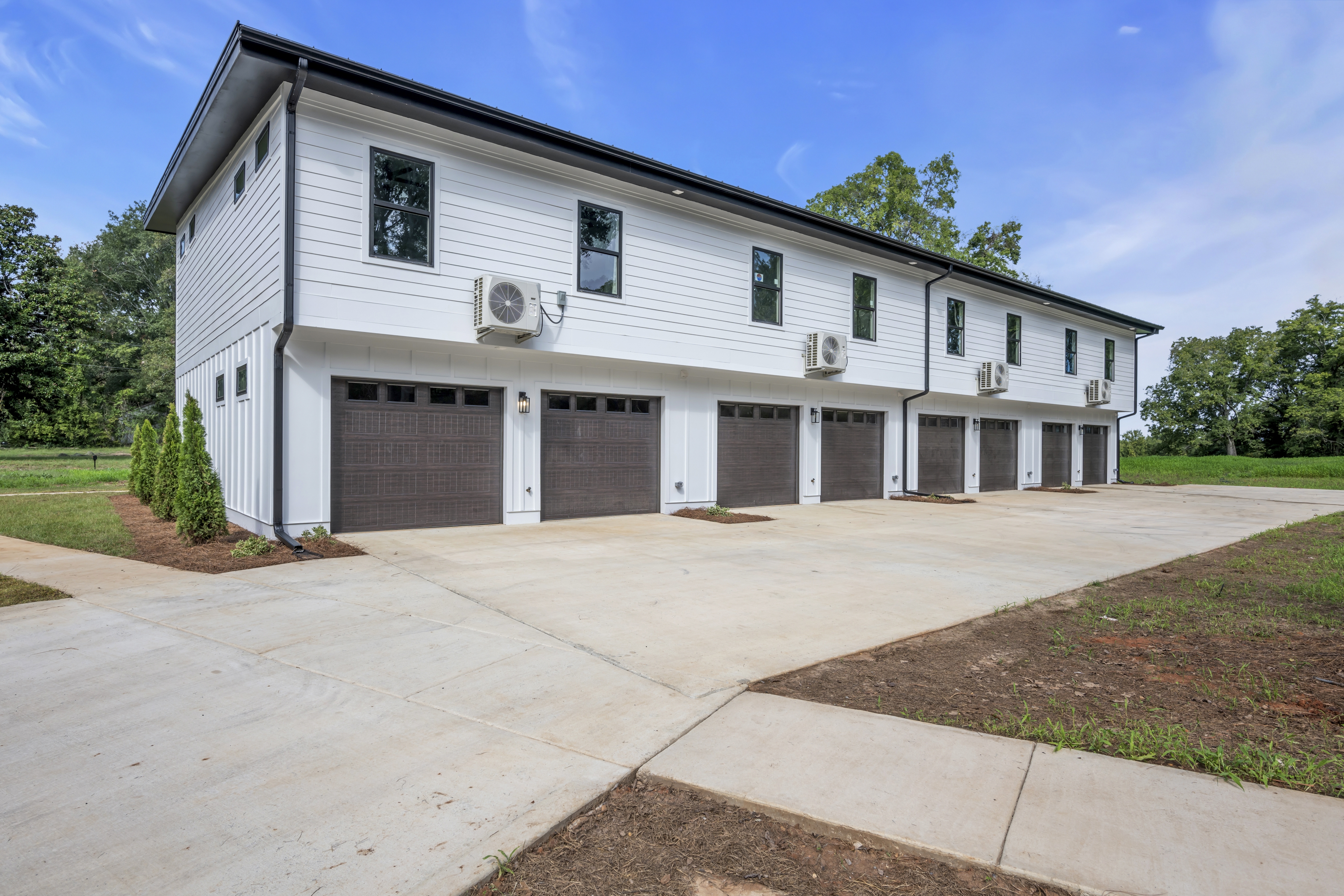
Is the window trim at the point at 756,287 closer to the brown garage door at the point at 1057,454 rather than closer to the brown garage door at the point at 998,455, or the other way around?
the brown garage door at the point at 998,455

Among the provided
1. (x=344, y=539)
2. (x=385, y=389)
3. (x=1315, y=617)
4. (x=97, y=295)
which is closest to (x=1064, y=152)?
(x=1315, y=617)

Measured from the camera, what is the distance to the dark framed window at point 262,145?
26.7 feet

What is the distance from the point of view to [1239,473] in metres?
24.1

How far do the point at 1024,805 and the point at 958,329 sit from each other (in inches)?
625

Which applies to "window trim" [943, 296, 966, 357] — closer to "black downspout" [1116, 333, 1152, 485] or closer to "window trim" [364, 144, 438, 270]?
"black downspout" [1116, 333, 1152, 485]

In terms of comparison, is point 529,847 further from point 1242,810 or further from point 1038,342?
point 1038,342

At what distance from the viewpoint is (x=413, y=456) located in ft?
29.1

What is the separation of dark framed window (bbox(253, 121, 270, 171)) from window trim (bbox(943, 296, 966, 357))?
46.1ft

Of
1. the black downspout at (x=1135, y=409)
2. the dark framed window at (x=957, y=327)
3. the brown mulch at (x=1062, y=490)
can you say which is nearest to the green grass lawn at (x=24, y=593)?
the dark framed window at (x=957, y=327)

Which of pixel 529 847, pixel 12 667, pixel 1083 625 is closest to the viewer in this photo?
pixel 529 847

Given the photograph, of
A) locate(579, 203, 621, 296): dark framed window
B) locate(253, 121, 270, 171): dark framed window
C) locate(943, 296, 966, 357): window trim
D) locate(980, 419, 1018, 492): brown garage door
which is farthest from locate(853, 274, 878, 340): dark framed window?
locate(253, 121, 270, 171): dark framed window

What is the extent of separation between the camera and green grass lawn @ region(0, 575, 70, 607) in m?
4.82

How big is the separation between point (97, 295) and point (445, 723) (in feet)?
143

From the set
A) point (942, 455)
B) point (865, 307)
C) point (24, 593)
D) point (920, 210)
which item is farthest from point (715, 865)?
point (920, 210)
